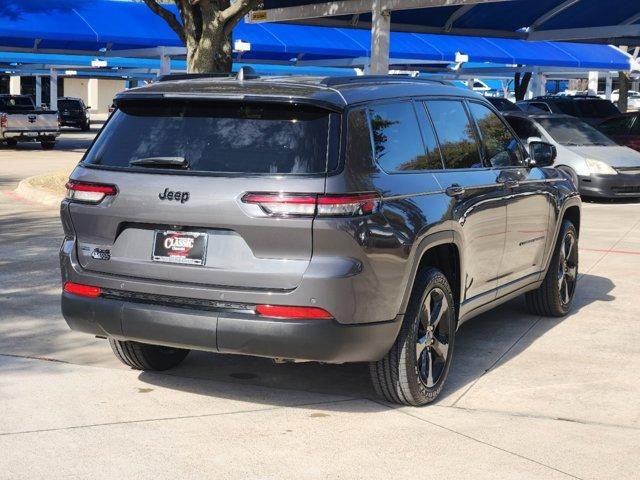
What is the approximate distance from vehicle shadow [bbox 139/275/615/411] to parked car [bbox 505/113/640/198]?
11.0 metres

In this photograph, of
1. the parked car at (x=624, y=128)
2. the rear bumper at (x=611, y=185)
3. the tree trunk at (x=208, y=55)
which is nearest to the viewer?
the tree trunk at (x=208, y=55)

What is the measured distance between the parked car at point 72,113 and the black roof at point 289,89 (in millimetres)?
43583

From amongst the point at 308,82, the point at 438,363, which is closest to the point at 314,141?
the point at 308,82

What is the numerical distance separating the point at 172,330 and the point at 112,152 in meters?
1.09

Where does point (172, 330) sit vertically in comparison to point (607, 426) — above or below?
above

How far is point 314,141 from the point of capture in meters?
5.36

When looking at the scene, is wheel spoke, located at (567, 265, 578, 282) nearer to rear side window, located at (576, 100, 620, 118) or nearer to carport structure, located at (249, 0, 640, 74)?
carport structure, located at (249, 0, 640, 74)

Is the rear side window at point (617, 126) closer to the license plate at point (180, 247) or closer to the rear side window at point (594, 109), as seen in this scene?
the rear side window at point (594, 109)

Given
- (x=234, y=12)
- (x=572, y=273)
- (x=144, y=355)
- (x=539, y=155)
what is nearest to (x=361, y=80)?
(x=144, y=355)

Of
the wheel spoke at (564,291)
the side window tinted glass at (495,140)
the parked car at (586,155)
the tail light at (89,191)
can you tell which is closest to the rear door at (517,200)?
the side window tinted glass at (495,140)

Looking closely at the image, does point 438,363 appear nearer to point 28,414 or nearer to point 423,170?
point 423,170

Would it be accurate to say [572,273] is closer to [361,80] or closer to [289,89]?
[361,80]

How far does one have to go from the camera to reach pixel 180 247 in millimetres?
5441

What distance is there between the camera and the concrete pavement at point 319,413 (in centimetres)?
492
